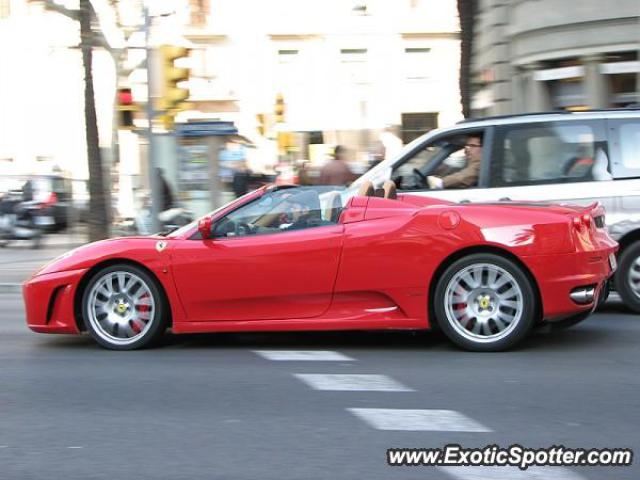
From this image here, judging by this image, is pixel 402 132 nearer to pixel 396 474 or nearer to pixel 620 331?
pixel 620 331

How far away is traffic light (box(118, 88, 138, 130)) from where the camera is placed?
12977 millimetres

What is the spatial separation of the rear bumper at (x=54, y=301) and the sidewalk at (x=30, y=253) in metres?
5.79

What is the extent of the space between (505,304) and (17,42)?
37.3 m

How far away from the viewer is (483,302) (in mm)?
6891

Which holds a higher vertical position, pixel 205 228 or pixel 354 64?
pixel 354 64

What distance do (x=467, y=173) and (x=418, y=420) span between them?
426 centimetres

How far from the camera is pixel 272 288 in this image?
7105 millimetres

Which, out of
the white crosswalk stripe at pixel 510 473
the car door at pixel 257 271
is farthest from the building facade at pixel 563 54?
the white crosswalk stripe at pixel 510 473

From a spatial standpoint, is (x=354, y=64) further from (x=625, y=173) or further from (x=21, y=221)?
(x=625, y=173)

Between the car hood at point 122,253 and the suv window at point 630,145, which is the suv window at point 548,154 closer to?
the suv window at point 630,145

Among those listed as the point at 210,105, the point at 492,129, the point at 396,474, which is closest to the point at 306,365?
the point at 396,474

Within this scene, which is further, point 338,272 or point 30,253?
point 30,253

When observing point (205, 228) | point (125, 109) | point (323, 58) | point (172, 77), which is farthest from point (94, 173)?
point (323, 58)

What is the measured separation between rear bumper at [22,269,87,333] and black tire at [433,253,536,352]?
2708 millimetres
